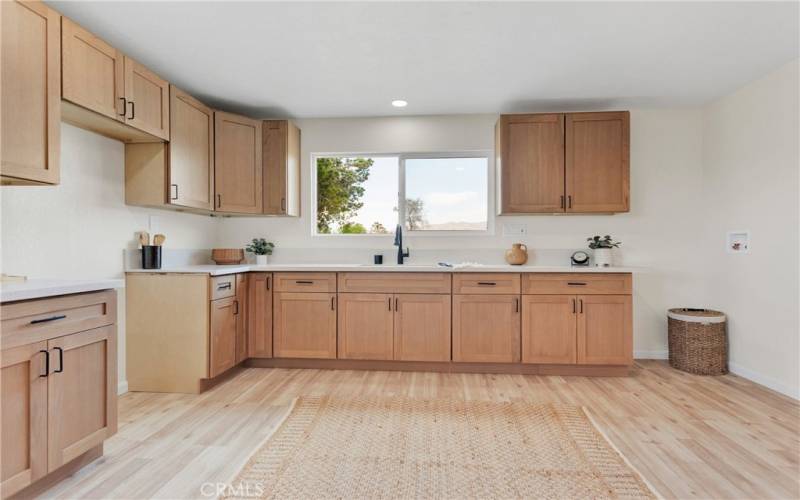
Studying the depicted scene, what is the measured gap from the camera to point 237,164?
11.4ft

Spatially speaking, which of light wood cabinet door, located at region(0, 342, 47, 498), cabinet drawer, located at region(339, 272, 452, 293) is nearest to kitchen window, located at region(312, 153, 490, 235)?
cabinet drawer, located at region(339, 272, 452, 293)

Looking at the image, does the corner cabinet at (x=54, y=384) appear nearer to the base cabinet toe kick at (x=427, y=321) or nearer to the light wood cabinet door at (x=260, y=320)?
the base cabinet toe kick at (x=427, y=321)

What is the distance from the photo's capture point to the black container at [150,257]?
2.92 meters

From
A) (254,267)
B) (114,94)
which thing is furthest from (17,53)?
(254,267)

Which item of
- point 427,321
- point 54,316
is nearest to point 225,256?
point 427,321

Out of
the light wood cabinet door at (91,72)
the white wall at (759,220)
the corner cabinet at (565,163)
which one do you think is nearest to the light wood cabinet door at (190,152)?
the light wood cabinet door at (91,72)

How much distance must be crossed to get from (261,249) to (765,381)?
14.0 ft

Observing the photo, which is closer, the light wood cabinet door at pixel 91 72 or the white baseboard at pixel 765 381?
the light wood cabinet door at pixel 91 72

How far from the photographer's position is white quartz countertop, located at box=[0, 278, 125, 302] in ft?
4.72

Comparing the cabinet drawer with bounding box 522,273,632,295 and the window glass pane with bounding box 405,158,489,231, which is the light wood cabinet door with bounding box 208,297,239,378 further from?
the cabinet drawer with bounding box 522,273,632,295

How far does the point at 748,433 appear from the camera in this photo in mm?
2178

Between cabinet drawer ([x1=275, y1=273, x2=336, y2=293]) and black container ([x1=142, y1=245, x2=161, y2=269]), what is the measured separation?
2.92 ft

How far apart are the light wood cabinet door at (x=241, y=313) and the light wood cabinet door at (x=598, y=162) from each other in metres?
2.86

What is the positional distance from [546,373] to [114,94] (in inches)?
141
